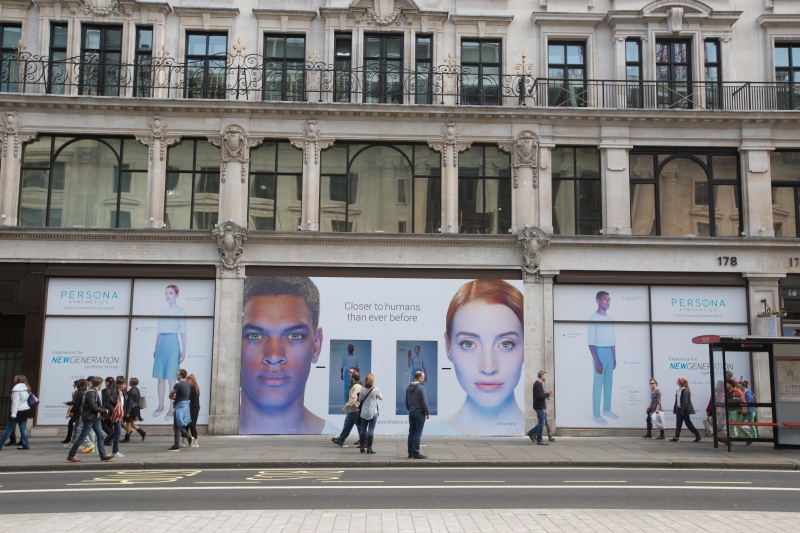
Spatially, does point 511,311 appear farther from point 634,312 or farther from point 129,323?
point 129,323

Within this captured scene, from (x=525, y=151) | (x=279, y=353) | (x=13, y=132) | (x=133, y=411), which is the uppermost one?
(x=13, y=132)

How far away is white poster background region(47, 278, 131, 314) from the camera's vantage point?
2159cm

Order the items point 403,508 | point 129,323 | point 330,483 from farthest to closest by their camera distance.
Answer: point 129,323, point 330,483, point 403,508

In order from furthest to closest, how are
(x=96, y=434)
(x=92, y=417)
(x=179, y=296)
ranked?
(x=179, y=296), (x=92, y=417), (x=96, y=434)

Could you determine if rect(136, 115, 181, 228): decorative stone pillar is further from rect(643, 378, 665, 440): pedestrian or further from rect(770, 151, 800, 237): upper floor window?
rect(770, 151, 800, 237): upper floor window

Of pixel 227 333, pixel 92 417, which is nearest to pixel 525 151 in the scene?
pixel 227 333

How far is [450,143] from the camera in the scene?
22.7 meters

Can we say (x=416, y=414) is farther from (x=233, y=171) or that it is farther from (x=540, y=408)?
(x=233, y=171)

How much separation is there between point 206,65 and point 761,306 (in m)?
18.5

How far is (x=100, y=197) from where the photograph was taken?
→ 22.6 metres

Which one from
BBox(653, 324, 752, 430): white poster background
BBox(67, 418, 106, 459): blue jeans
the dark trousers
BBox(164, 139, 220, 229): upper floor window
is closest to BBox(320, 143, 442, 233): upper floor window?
BBox(164, 139, 220, 229): upper floor window

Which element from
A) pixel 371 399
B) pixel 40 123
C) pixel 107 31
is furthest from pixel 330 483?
pixel 107 31

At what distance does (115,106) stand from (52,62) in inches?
96.6

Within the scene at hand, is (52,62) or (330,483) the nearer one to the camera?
(330,483)
